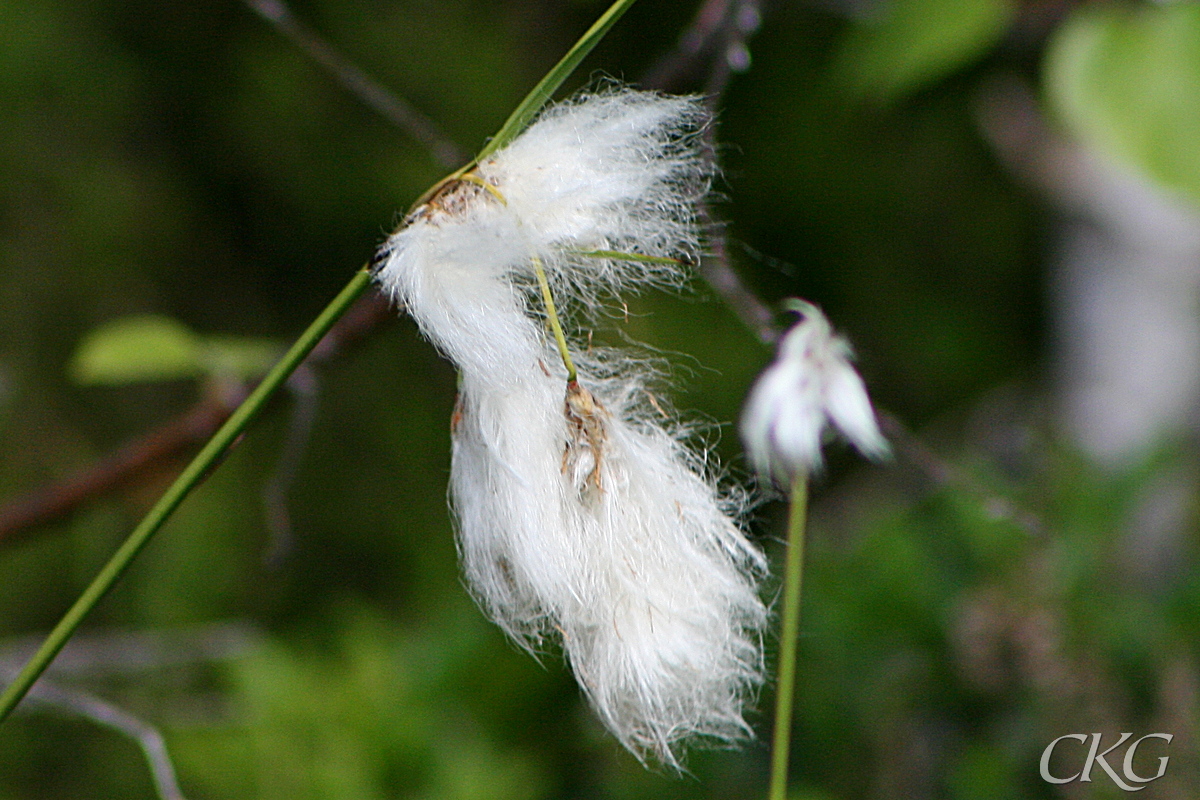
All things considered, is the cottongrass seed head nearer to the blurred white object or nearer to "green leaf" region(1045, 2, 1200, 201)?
"green leaf" region(1045, 2, 1200, 201)

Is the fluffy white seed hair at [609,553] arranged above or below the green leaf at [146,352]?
below

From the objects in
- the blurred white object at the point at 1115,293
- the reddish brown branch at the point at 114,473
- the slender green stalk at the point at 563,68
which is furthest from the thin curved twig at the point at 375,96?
the blurred white object at the point at 1115,293

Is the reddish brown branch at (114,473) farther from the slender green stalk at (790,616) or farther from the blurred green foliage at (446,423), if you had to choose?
the slender green stalk at (790,616)

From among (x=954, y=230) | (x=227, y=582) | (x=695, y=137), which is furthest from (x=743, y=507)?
(x=954, y=230)

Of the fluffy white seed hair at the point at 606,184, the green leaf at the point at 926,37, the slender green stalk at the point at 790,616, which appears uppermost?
the green leaf at the point at 926,37

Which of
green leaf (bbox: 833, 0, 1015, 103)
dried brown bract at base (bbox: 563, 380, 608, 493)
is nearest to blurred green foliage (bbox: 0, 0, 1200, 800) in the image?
green leaf (bbox: 833, 0, 1015, 103)

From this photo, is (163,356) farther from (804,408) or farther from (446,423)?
(446,423)

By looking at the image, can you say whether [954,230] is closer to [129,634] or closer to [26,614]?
[129,634]
